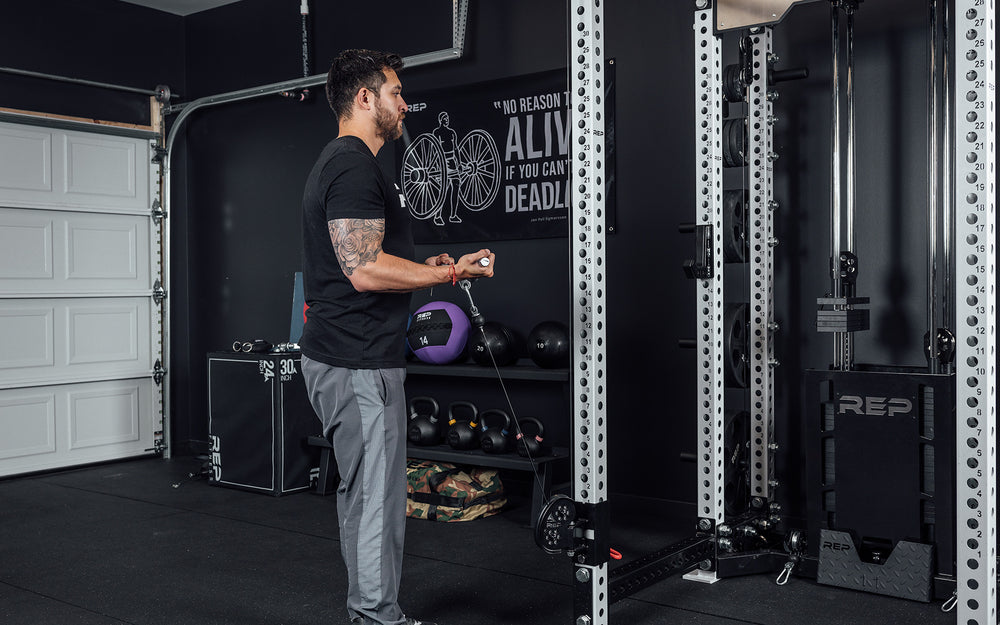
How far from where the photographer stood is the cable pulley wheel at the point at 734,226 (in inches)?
135

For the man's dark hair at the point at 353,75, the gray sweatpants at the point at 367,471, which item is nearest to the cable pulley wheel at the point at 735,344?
the gray sweatpants at the point at 367,471

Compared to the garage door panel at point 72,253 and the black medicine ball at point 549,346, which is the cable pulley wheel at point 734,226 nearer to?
the black medicine ball at point 549,346

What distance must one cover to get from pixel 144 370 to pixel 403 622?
4350 millimetres

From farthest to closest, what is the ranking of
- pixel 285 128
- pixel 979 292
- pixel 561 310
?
pixel 285 128 → pixel 561 310 → pixel 979 292

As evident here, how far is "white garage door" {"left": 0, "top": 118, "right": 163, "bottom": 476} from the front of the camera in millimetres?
5488

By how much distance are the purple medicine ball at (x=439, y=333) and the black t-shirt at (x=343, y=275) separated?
2.05 meters

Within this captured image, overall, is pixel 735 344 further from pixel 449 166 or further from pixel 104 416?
pixel 104 416

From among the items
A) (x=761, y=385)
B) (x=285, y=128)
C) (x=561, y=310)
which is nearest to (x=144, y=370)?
(x=285, y=128)

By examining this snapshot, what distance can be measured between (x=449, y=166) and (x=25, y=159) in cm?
261

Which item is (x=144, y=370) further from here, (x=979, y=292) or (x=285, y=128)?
(x=979, y=292)

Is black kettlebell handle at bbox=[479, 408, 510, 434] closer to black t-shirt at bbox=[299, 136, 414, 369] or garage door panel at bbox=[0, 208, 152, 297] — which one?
black t-shirt at bbox=[299, 136, 414, 369]

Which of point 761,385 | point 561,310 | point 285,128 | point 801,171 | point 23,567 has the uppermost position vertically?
point 285,128

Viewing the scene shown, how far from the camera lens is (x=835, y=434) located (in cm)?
329

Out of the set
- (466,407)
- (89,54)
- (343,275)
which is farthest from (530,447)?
(89,54)
